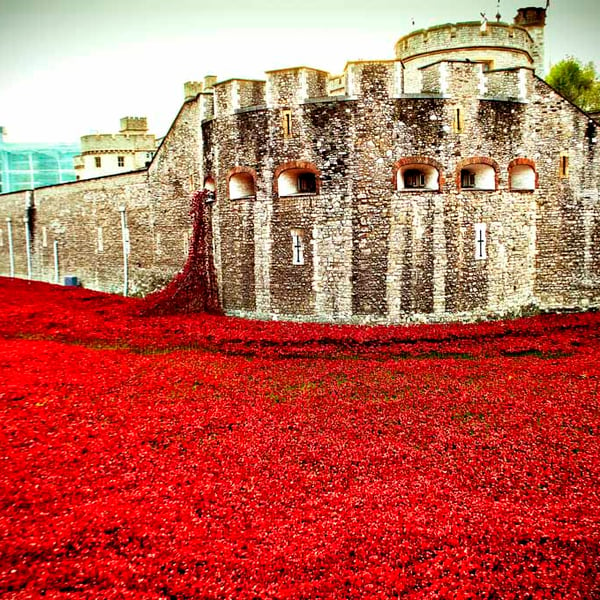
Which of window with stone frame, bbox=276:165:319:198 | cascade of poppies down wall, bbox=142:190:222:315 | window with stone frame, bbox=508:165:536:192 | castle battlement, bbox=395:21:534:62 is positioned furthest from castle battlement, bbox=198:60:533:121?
castle battlement, bbox=395:21:534:62

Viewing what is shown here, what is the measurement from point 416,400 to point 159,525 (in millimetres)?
5588

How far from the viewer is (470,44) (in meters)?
19.7

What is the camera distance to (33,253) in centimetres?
2967

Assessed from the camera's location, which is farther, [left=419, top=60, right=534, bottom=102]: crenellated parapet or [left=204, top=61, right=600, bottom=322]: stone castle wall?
[left=204, top=61, right=600, bottom=322]: stone castle wall

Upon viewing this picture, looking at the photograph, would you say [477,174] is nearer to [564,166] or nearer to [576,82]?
[564,166]

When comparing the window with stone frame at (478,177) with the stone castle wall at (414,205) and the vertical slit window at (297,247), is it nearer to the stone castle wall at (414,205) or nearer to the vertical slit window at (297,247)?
the stone castle wall at (414,205)

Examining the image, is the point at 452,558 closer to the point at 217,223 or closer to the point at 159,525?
the point at 159,525

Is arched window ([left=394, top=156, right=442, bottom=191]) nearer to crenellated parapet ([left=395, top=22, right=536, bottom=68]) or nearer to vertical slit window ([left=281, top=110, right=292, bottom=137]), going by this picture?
vertical slit window ([left=281, top=110, right=292, bottom=137])

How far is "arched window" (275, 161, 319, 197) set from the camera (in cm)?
1547

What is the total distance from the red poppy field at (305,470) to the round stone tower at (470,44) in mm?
12889

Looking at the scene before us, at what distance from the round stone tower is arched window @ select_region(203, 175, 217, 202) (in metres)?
10.2

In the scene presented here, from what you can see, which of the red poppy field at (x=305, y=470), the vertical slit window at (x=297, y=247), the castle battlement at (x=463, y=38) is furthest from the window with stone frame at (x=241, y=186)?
the castle battlement at (x=463, y=38)

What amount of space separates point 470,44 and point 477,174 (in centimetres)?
724

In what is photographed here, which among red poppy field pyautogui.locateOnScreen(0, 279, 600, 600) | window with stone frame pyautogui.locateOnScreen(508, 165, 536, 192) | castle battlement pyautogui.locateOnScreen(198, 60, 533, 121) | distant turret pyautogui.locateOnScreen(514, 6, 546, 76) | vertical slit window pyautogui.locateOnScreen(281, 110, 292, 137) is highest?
distant turret pyautogui.locateOnScreen(514, 6, 546, 76)
